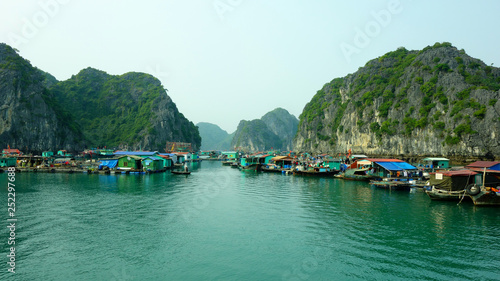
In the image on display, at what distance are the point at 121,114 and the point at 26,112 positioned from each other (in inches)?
2504

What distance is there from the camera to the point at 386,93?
391 ft

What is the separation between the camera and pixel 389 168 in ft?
158

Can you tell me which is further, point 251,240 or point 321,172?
point 321,172

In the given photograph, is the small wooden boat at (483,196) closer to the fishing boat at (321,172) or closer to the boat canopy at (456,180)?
the boat canopy at (456,180)

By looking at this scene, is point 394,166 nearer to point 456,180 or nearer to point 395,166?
point 395,166

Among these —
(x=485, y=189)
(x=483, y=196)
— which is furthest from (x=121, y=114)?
(x=483, y=196)

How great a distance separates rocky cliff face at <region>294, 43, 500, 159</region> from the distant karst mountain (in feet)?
372

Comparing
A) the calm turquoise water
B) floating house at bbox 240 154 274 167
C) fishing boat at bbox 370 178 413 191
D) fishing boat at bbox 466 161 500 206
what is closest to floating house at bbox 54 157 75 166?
the calm turquoise water

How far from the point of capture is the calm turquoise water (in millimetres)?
14438

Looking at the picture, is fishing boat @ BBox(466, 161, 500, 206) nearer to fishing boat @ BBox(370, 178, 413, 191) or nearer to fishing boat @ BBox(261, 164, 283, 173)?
fishing boat @ BBox(370, 178, 413, 191)

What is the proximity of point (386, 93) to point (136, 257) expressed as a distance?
12526 centimetres

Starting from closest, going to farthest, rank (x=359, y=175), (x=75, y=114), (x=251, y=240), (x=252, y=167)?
1. (x=251, y=240)
2. (x=359, y=175)
3. (x=252, y=167)
4. (x=75, y=114)

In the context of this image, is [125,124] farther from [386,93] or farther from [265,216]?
[265,216]

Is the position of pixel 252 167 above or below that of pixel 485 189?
below
